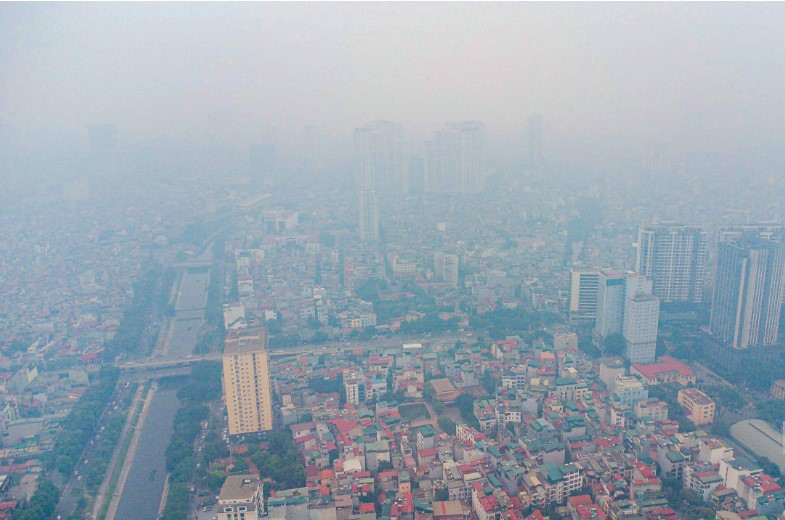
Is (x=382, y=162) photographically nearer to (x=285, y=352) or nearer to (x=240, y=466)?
(x=285, y=352)

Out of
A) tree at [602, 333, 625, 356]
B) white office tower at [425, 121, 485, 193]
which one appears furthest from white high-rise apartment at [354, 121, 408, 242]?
tree at [602, 333, 625, 356]

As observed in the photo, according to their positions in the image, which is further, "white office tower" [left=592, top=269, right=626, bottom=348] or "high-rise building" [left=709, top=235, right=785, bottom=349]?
"white office tower" [left=592, top=269, right=626, bottom=348]

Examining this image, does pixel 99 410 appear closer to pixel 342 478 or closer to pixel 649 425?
pixel 342 478

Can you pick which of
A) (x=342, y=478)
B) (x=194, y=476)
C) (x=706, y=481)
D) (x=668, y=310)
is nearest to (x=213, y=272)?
(x=194, y=476)

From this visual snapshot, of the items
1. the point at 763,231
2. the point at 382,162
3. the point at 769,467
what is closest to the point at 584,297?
the point at 763,231

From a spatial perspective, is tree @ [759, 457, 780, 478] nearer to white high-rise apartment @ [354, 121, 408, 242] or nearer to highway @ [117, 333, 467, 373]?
highway @ [117, 333, 467, 373]

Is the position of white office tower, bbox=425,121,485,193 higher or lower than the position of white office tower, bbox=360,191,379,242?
higher

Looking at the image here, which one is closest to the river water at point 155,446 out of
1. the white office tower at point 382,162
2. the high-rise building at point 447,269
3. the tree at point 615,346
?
the high-rise building at point 447,269
